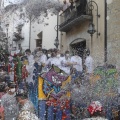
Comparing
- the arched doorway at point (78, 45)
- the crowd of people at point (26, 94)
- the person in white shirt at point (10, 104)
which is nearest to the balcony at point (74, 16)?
the arched doorway at point (78, 45)

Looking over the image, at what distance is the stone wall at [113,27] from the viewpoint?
34.0 feet

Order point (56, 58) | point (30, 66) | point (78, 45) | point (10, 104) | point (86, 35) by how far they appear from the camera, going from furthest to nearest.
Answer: point (78, 45), point (86, 35), point (30, 66), point (56, 58), point (10, 104)

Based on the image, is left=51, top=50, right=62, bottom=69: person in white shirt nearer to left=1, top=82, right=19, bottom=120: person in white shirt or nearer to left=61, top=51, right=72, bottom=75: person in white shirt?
left=61, top=51, right=72, bottom=75: person in white shirt

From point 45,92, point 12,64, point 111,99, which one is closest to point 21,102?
point 45,92

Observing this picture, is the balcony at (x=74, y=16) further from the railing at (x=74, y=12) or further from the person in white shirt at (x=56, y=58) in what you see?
the person in white shirt at (x=56, y=58)

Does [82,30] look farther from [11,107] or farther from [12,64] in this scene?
[11,107]

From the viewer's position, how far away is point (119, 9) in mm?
10312

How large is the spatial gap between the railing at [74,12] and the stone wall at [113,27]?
137cm

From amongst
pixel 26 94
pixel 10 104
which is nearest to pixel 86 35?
pixel 26 94

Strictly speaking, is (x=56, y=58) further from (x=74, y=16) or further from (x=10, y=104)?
(x=74, y=16)

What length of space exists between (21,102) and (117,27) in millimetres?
6327

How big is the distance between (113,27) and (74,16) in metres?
2.96

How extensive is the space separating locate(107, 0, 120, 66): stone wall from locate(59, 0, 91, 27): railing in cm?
137

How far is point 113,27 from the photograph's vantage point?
10539 millimetres
